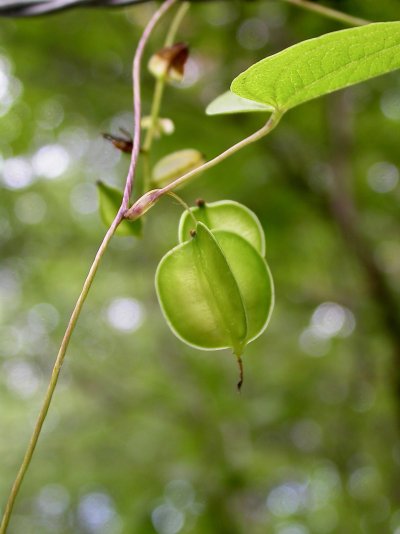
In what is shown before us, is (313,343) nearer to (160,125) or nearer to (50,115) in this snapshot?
(50,115)

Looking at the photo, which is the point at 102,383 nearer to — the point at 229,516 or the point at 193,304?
the point at 229,516

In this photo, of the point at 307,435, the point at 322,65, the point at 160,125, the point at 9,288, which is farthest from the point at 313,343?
the point at 322,65

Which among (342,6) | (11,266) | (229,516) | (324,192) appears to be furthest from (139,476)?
(342,6)

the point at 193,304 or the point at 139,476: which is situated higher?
the point at 193,304


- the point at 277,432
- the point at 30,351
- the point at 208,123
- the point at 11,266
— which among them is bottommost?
the point at 277,432

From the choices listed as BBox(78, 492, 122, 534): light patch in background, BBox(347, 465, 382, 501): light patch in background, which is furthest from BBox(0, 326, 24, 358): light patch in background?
BBox(347, 465, 382, 501): light patch in background
